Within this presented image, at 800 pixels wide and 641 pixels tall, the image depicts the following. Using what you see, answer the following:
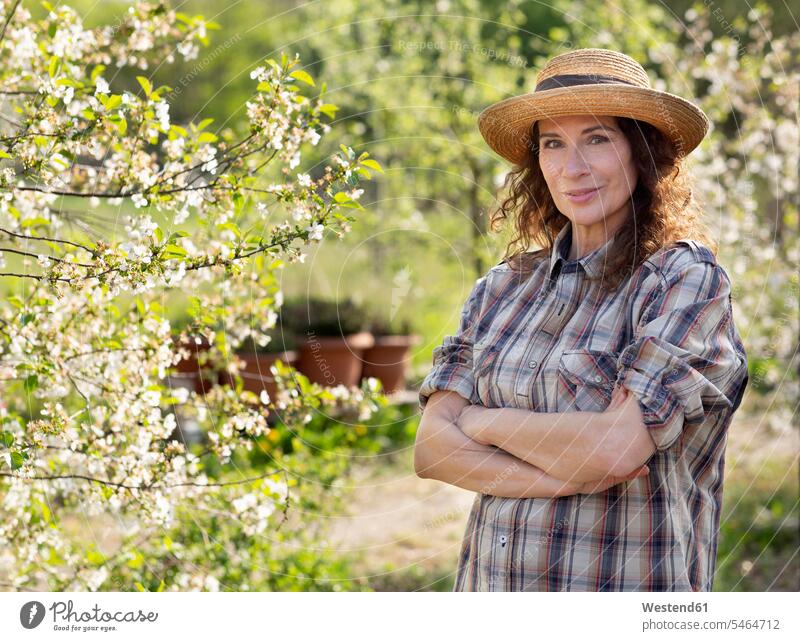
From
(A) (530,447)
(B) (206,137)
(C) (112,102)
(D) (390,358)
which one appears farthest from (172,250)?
(D) (390,358)

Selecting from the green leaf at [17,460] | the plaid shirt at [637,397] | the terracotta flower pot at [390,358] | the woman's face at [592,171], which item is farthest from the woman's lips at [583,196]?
the terracotta flower pot at [390,358]

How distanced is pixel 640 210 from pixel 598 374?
1.23 feet

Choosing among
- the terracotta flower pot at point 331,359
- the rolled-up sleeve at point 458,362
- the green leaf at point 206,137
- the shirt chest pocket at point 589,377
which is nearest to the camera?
the shirt chest pocket at point 589,377

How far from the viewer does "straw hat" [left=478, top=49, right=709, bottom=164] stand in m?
1.92

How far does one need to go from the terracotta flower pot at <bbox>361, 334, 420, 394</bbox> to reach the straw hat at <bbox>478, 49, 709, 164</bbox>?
501cm

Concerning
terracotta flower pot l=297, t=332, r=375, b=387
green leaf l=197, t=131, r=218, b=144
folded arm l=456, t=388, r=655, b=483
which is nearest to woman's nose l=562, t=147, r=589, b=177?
folded arm l=456, t=388, r=655, b=483

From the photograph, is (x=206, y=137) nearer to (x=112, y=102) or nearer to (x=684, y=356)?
(x=112, y=102)

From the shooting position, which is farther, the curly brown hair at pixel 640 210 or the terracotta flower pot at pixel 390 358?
the terracotta flower pot at pixel 390 358

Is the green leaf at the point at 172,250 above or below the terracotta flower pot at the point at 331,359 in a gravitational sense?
below

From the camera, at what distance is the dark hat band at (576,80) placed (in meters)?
1.97
